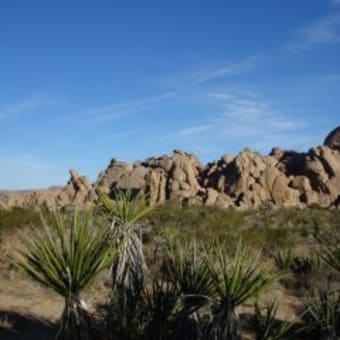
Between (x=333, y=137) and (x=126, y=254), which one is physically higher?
(x=333, y=137)

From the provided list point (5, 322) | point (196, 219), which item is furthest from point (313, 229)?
point (5, 322)

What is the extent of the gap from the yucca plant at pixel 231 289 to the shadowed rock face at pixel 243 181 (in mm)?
41490

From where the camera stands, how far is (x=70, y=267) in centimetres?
731

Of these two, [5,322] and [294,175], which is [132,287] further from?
[294,175]

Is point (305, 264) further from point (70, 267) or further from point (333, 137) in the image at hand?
point (333, 137)

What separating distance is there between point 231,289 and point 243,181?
47400 millimetres

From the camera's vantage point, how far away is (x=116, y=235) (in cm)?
852

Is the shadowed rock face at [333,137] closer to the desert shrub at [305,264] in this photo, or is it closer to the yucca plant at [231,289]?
the desert shrub at [305,264]

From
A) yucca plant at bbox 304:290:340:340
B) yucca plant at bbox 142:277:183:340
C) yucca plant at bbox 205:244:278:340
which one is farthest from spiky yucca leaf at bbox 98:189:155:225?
yucca plant at bbox 304:290:340:340

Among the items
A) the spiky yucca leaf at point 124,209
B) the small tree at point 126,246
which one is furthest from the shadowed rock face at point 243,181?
the small tree at point 126,246

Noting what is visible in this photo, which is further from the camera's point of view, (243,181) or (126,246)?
(243,181)

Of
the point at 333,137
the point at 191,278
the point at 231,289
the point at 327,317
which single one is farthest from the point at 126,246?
the point at 333,137

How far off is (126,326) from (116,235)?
1.13 meters

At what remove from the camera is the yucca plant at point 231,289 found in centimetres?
763
